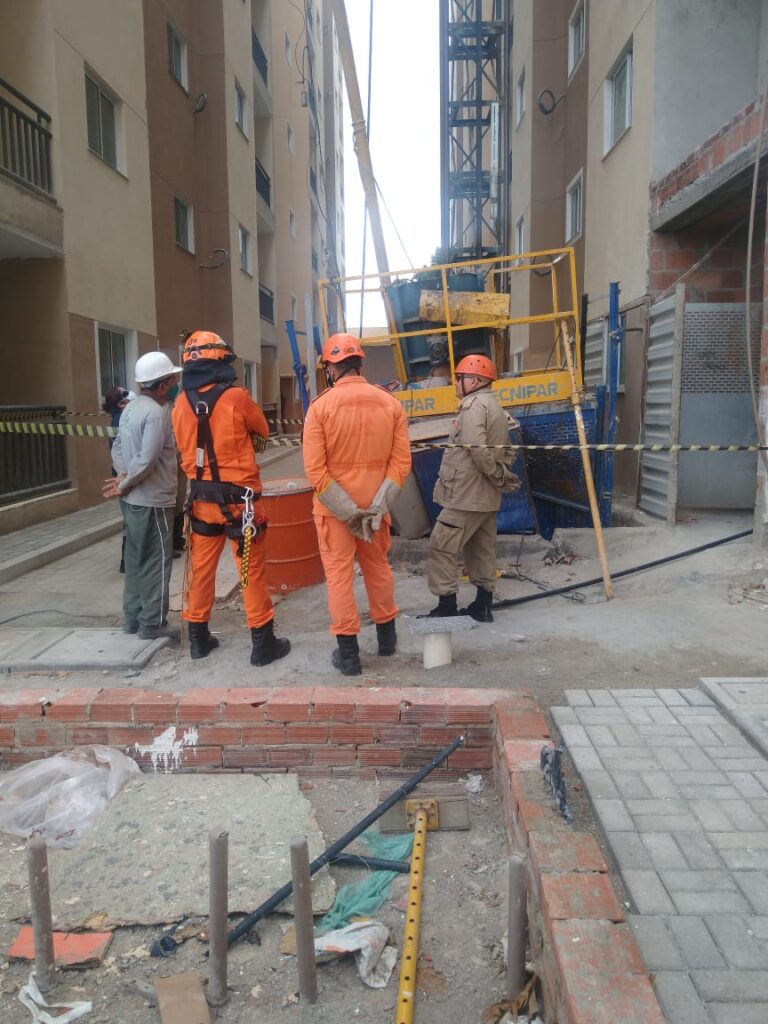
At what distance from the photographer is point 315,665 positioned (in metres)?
4.32

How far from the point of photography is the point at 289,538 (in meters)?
6.15

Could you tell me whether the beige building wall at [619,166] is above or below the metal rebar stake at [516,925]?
above

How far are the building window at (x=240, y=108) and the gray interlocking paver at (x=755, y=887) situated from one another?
18.5m

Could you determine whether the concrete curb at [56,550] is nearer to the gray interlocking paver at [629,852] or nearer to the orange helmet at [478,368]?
the orange helmet at [478,368]

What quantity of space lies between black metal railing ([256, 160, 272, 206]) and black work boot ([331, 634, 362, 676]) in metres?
18.3

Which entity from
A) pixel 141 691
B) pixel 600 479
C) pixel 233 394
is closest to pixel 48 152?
pixel 233 394

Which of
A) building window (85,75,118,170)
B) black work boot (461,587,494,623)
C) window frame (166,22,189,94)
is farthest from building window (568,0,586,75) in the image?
black work boot (461,587,494,623)

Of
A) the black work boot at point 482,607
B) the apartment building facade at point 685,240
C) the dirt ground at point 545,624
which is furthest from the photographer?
the apartment building facade at point 685,240

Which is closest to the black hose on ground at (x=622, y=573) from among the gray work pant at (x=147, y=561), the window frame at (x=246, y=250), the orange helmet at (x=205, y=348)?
the gray work pant at (x=147, y=561)

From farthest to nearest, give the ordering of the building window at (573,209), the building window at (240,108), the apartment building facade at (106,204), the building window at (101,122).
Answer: the building window at (240,108) → the building window at (573,209) → the building window at (101,122) → the apartment building facade at (106,204)

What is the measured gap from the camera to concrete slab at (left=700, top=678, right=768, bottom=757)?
3150 mm

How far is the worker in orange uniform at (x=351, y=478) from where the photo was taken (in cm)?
420

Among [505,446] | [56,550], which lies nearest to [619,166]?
[505,446]

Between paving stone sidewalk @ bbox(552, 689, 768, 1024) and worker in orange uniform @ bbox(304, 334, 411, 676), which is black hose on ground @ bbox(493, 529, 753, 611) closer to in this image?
worker in orange uniform @ bbox(304, 334, 411, 676)
